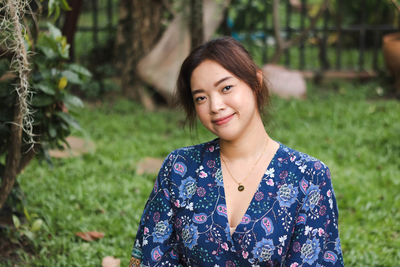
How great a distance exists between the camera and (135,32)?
6883 millimetres

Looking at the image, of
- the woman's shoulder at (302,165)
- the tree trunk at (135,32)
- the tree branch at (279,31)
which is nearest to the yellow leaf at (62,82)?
the woman's shoulder at (302,165)

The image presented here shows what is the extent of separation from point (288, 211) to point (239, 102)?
1.38 feet

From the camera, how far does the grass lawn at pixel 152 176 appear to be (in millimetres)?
3205

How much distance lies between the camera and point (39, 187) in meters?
3.93

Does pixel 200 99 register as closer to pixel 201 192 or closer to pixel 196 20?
pixel 201 192

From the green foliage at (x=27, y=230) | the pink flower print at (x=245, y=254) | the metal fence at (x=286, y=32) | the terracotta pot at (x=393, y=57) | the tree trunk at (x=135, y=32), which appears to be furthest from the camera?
the metal fence at (x=286, y=32)

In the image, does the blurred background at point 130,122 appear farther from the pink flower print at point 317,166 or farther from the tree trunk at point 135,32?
the pink flower print at point 317,166

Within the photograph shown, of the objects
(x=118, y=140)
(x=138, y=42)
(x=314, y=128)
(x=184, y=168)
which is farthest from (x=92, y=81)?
(x=184, y=168)

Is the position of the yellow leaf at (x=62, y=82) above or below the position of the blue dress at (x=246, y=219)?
above

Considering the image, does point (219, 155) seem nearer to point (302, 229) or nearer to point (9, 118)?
point (302, 229)

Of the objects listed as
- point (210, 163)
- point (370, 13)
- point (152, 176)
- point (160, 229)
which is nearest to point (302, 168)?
point (210, 163)

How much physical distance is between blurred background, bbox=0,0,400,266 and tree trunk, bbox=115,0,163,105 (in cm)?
1

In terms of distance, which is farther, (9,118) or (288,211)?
(9,118)

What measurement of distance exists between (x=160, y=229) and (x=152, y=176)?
2.24 m
